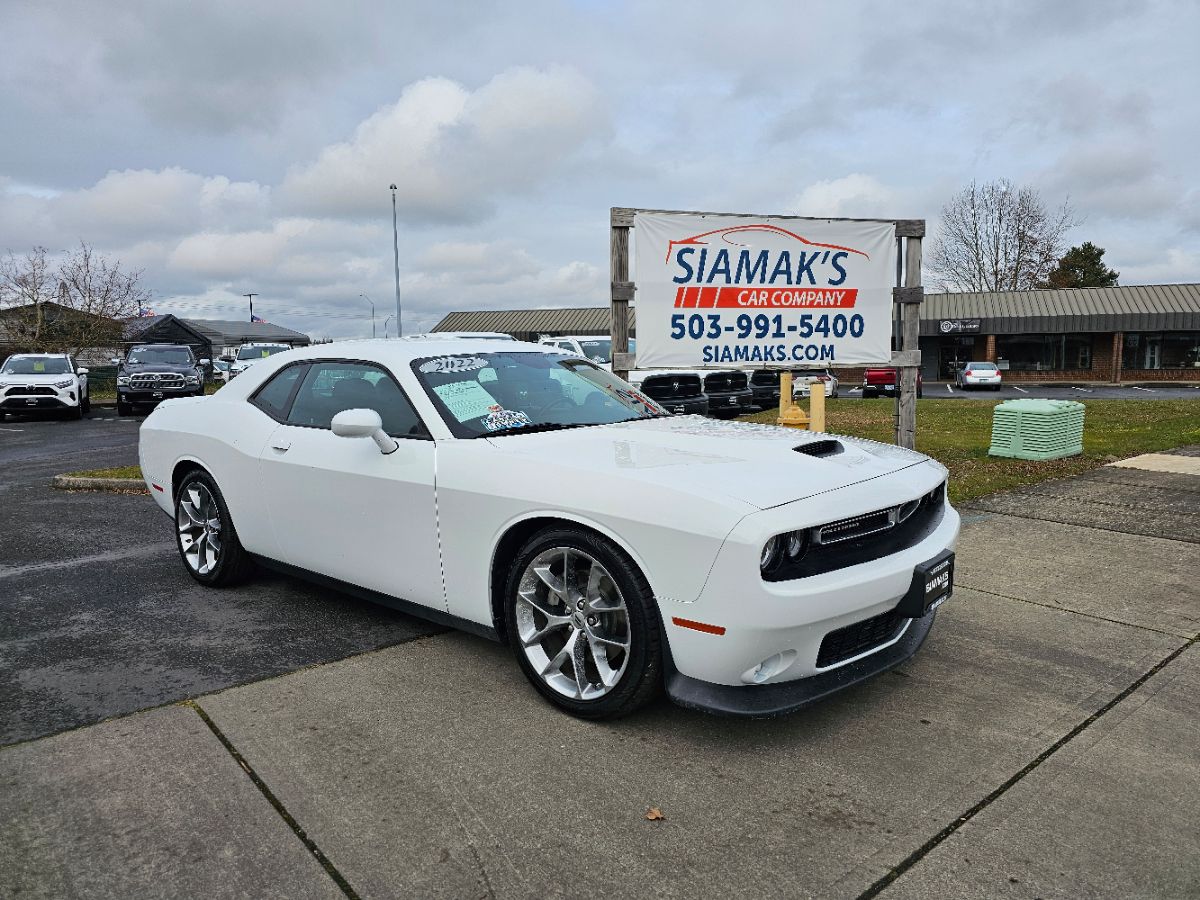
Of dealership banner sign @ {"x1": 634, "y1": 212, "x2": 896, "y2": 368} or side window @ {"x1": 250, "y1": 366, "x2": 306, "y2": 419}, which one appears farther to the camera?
dealership banner sign @ {"x1": 634, "y1": 212, "x2": 896, "y2": 368}

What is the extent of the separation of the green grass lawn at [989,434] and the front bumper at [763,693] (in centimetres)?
484

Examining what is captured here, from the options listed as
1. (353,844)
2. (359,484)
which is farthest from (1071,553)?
(353,844)

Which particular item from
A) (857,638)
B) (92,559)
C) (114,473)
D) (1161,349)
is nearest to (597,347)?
(114,473)

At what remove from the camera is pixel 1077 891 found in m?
2.31

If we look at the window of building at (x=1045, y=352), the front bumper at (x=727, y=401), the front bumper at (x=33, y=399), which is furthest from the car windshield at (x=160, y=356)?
the window of building at (x=1045, y=352)

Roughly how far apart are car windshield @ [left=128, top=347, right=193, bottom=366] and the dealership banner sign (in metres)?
19.7

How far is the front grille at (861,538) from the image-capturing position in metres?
2.98

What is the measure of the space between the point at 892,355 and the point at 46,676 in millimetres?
6704

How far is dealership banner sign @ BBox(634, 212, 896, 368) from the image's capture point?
23.0 feet

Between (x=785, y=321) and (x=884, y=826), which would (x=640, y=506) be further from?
(x=785, y=321)

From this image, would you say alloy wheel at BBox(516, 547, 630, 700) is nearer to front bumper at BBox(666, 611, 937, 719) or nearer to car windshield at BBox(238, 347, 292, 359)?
front bumper at BBox(666, 611, 937, 719)

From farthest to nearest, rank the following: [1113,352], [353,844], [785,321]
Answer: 1. [1113,352]
2. [785,321]
3. [353,844]

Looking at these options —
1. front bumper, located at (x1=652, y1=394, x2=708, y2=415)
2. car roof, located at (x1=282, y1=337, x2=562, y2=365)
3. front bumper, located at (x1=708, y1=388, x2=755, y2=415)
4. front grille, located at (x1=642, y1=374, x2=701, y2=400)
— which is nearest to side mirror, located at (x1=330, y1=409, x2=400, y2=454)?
car roof, located at (x1=282, y1=337, x2=562, y2=365)

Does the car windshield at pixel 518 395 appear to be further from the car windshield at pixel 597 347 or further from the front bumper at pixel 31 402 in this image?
the front bumper at pixel 31 402
